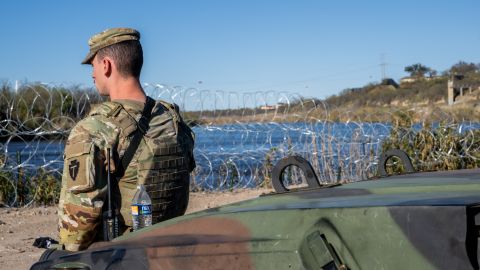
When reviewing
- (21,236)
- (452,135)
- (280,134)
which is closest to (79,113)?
(21,236)

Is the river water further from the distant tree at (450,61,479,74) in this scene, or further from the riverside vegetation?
the distant tree at (450,61,479,74)

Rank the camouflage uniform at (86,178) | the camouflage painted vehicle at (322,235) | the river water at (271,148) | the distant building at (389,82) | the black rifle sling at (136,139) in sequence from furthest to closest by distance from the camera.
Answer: the distant building at (389,82) < the river water at (271,148) < the black rifle sling at (136,139) < the camouflage uniform at (86,178) < the camouflage painted vehicle at (322,235)

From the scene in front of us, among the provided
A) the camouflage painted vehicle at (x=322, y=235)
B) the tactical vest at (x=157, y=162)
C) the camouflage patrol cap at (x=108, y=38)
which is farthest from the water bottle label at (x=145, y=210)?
the camouflage patrol cap at (x=108, y=38)

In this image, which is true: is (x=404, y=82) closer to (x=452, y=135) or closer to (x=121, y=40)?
(x=452, y=135)

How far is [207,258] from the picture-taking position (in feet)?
6.54

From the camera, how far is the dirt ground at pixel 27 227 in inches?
258

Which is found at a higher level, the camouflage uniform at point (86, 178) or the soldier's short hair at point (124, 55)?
the soldier's short hair at point (124, 55)

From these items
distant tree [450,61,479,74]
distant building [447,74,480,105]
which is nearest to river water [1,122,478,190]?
distant building [447,74,480,105]

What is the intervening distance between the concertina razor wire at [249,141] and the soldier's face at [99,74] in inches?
254

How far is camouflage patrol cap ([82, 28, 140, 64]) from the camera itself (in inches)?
121

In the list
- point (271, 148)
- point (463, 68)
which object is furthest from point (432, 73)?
point (271, 148)

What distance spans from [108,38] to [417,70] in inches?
3396

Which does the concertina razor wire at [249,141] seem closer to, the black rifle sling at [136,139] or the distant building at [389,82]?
the black rifle sling at [136,139]

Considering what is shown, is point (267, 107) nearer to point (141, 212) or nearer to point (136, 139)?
point (136, 139)
